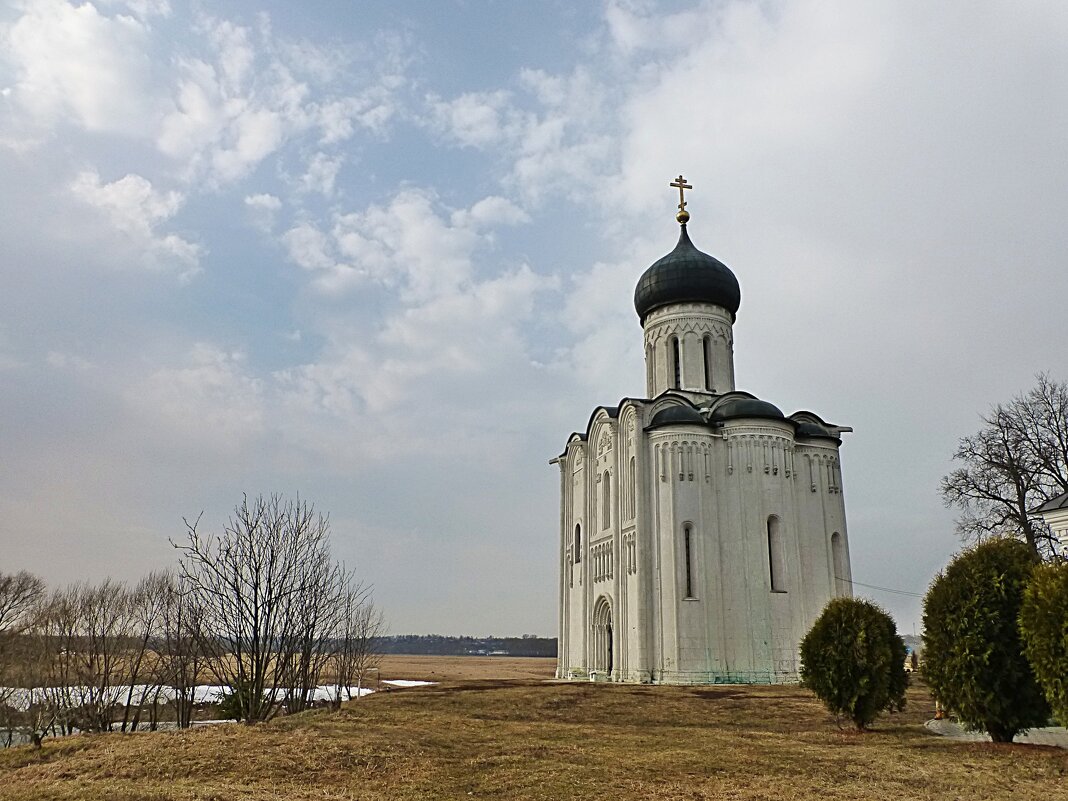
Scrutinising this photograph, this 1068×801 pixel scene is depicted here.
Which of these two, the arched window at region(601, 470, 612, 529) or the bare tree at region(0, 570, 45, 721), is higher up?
the arched window at region(601, 470, 612, 529)

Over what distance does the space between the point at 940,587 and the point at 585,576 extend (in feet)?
72.5

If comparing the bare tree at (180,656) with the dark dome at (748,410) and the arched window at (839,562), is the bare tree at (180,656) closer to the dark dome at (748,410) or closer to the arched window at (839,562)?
the dark dome at (748,410)

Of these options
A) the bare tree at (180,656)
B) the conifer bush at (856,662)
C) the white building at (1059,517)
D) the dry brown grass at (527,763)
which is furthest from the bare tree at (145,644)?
the white building at (1059,517)

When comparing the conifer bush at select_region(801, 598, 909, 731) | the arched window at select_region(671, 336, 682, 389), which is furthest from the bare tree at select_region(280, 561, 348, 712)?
the arched window at select_region(671, 336, 682, 389)

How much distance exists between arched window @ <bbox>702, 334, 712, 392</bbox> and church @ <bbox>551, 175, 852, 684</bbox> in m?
1.05

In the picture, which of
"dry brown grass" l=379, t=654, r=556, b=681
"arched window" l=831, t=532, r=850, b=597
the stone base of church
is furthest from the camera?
"dry brown grass" l=379, t=654, r=556, b=681

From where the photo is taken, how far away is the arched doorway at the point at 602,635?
109ft

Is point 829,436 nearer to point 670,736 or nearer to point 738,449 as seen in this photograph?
point 738,449

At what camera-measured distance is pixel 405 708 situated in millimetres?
20062

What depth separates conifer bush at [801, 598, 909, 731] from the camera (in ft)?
51.8

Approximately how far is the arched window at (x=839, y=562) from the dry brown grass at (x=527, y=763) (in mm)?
14336

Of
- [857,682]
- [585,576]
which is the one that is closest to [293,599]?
[857,682]

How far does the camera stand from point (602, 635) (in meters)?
33.9

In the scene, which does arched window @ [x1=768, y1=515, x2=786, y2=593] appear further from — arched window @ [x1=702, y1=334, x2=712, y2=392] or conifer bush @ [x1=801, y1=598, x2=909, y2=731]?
conifer bush @ [x1=801, y1=598, x2=909, y2=731]
